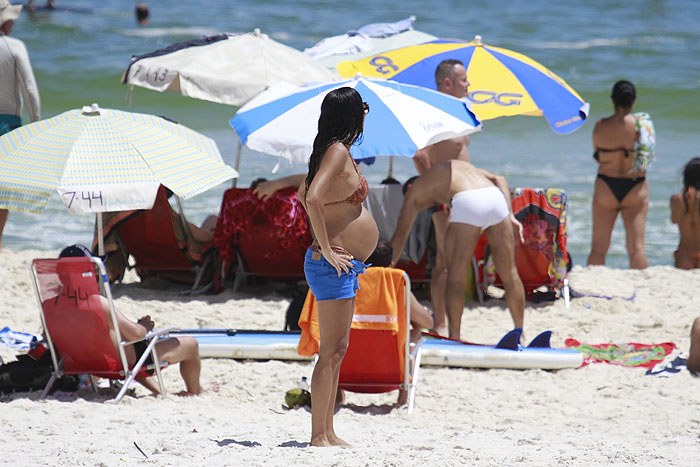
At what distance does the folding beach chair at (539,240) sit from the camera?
6.64 metres

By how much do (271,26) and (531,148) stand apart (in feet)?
29.8

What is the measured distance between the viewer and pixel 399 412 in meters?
4.63

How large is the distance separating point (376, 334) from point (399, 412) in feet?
1.44

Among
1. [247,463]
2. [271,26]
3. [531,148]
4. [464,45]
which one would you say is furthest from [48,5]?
[247,463]

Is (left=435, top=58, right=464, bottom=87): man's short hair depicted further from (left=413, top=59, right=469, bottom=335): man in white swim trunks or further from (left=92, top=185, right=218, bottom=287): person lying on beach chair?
(left=92, top=185, right=218, bottom=287): person lying on beach chair

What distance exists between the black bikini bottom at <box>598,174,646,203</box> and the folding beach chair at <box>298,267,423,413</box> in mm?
4270

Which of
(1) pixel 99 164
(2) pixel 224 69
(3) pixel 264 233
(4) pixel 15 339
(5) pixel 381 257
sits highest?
(2) pixel 224 69

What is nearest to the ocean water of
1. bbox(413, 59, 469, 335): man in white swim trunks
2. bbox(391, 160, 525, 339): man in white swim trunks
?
Result: bbox(413, 59, 469, 335): man in white swim trunks

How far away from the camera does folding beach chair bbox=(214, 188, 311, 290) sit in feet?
21.4

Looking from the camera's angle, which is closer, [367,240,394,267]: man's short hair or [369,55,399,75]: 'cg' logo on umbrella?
[367,240,394,267]: man's short hair

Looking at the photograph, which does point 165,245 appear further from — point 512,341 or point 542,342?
point 542,342

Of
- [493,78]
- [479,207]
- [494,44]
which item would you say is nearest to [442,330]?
[479,207]

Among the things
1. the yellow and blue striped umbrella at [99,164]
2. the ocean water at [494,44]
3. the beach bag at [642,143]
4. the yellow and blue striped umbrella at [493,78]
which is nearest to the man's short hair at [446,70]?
the yellow and blue striped umbrella at [493,78]

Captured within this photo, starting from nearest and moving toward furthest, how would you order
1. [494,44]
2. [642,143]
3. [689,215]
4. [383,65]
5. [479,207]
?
1. [479,207]
2. [383,65]
3. [642,143]
4. [689,215]
5. [494,44]
